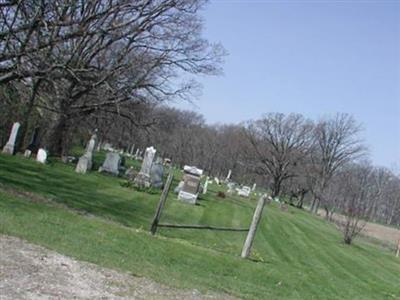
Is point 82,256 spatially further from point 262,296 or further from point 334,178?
point 334,178

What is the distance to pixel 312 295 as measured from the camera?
1030 cm

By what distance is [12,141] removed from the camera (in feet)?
85.9

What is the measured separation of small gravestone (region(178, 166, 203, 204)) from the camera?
26.7 meters

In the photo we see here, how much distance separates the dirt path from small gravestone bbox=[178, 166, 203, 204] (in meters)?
18.7

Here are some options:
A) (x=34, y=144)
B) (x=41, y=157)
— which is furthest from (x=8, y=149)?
(x=34, y=144)

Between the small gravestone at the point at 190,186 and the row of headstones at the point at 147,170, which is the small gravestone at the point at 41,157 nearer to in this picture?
the row of headstones at the point at 147,170

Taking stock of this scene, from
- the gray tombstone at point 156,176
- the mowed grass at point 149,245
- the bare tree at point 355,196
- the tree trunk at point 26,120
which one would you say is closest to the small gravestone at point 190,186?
the gray tombstone at point 156,176

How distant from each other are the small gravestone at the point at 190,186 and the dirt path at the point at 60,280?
18717 millimetres

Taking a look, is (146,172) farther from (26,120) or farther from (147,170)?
(26,120)

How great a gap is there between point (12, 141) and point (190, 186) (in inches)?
358

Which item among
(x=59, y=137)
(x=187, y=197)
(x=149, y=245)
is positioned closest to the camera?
(x=149, y=245)

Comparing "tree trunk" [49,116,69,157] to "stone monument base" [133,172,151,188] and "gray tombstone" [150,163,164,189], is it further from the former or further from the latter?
"stone monument base" [133,172,151,188]

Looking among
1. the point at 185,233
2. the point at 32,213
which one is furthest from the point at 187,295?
the point at 185,233

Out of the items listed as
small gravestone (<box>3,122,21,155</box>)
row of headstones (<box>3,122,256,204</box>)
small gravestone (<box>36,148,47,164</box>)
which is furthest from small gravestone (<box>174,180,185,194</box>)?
small gravestone (<box>3,122,21,155</box>)
